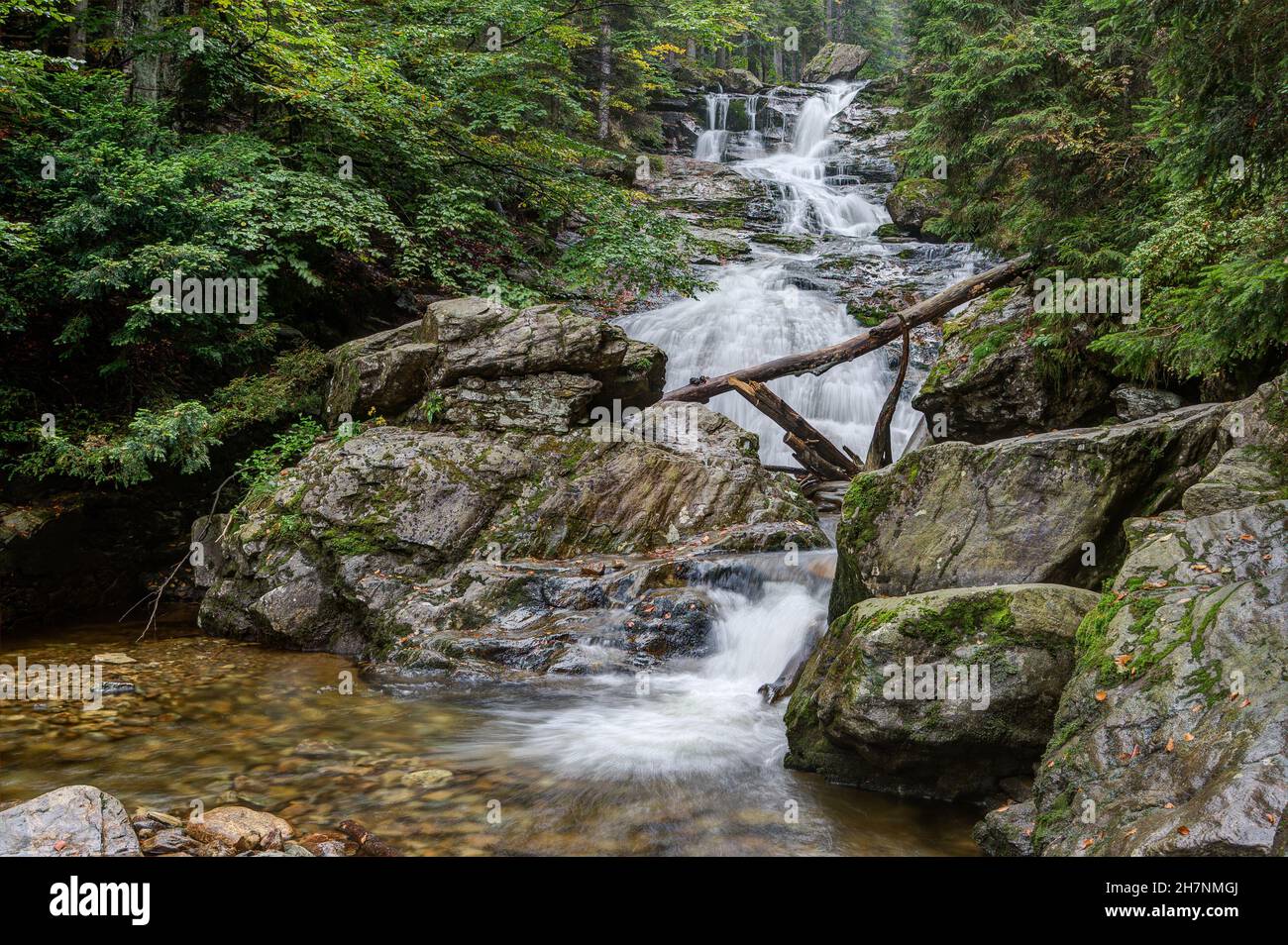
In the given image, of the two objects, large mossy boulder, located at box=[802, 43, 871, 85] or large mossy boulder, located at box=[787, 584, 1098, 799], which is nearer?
large mossy boulder, located at box=[787, 584, 1098, 799]

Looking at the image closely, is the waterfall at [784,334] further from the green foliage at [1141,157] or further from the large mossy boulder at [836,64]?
the large mossy boulder at [836,64]

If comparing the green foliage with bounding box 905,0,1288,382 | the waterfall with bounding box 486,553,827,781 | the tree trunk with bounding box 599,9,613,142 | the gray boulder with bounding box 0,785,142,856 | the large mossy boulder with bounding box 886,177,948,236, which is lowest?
the waterfall with bounding box 486,553,827,781

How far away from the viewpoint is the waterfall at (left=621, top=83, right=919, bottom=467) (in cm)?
1331

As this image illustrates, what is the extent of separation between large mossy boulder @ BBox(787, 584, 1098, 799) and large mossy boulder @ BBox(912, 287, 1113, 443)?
479 centimetres

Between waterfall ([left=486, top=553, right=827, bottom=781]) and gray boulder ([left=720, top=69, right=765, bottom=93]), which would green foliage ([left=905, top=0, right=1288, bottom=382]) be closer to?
waterfall ([left=486, top=553, right=827, bottom=781])

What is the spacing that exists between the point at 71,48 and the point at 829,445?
492 inches

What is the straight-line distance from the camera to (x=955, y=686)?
4.28 m

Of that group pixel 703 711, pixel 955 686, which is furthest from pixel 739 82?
pixel 955 686

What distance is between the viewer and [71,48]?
10180 millimetres

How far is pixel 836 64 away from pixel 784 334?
30.1 meters

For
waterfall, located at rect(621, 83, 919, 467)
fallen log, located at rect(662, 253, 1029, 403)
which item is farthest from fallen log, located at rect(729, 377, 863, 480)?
waterfall, located at rect(621, 83, 919, 467)

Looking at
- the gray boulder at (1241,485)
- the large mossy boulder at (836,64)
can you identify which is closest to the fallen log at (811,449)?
the gray boulder at (1241,485)
